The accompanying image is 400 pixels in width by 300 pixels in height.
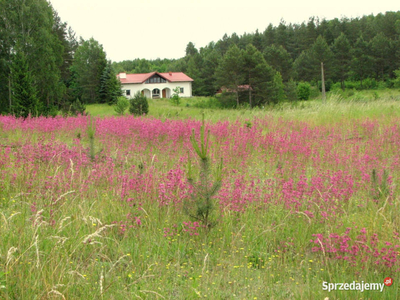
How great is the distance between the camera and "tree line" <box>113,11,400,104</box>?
169 feet

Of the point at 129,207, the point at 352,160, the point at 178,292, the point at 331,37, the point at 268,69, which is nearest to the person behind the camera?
the point at 178,292

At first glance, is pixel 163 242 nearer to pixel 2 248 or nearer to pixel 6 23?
pixel 2 248

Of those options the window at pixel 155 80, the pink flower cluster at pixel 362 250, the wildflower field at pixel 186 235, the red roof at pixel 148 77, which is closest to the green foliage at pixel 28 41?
the wildflower field at pixel 186 235

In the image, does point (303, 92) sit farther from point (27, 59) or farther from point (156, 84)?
point (27, 59)

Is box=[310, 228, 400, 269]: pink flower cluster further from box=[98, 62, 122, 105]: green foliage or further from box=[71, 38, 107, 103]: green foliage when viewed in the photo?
box=[71, 38, 107, 103]: green foliage

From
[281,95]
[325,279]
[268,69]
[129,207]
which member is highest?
[268,69]

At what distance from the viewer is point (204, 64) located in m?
78.1

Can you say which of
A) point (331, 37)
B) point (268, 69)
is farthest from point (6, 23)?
point (331, 37)

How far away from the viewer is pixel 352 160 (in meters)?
6.45

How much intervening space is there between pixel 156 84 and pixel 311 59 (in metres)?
31.2

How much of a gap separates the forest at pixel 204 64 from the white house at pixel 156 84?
17.0 feet

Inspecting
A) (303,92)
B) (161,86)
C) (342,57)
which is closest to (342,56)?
(342,57)

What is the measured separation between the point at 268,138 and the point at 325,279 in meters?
5.46

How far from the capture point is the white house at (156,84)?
6912 centimetres
